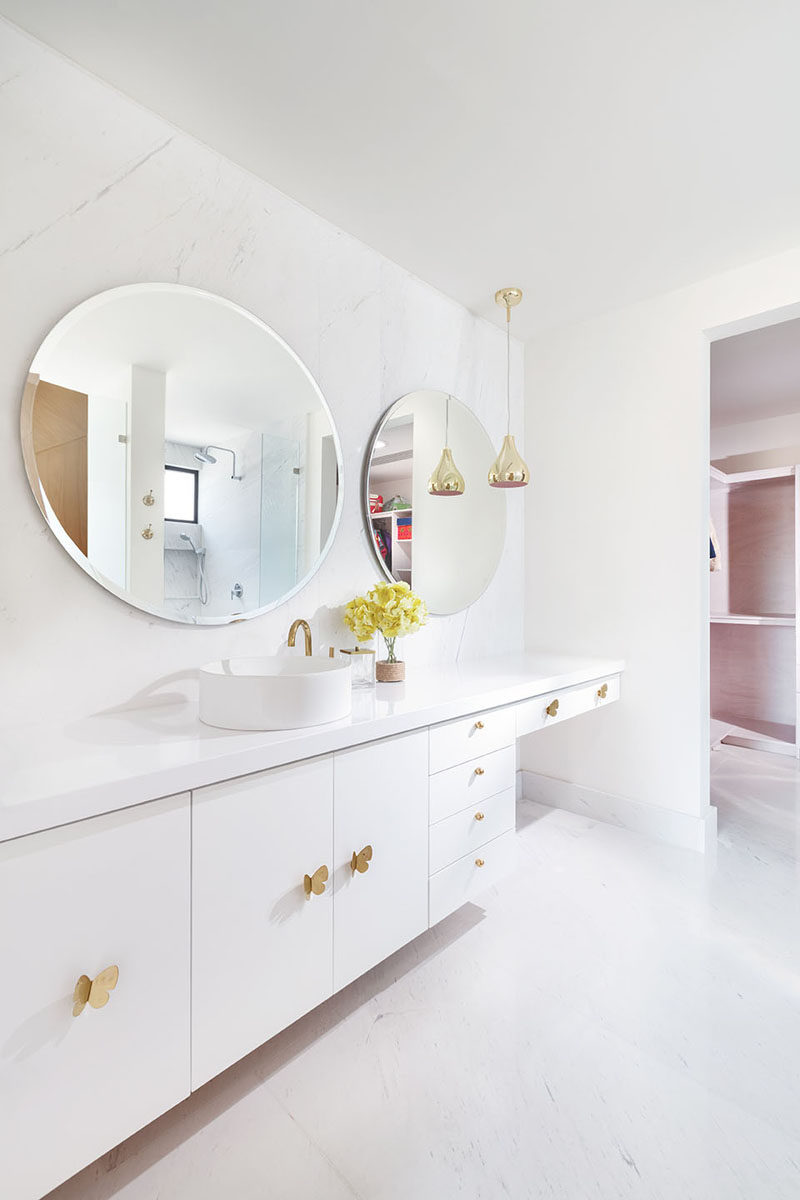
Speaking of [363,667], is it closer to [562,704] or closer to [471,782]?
[471,782]

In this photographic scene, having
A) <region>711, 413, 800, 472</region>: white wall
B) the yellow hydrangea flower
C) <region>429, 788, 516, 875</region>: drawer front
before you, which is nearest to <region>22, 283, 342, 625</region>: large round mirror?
the yellow hydrangea flower

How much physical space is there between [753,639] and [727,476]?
1.26m

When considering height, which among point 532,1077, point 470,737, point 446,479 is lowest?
point 532,1077

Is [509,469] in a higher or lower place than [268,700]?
higher

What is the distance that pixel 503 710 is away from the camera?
1851 millimetres

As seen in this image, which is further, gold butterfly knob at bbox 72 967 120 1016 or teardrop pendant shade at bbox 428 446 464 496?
teardrop pendant shade at bbox 428 446 464 496

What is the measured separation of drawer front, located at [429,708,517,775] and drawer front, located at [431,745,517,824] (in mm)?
26

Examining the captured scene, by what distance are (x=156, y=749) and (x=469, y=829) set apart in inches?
39.2

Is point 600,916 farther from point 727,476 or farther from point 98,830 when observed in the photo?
point 727,476

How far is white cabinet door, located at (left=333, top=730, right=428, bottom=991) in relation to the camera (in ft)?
4.51

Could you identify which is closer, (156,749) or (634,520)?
(156,749)

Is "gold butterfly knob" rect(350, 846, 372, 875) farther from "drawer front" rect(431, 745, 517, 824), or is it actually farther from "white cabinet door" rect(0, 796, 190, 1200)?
"white cabinet door" rect(0, 796, 190, 1200)

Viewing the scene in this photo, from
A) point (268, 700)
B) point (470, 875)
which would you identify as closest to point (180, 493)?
point (268, 700)

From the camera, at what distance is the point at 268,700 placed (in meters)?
1.27
